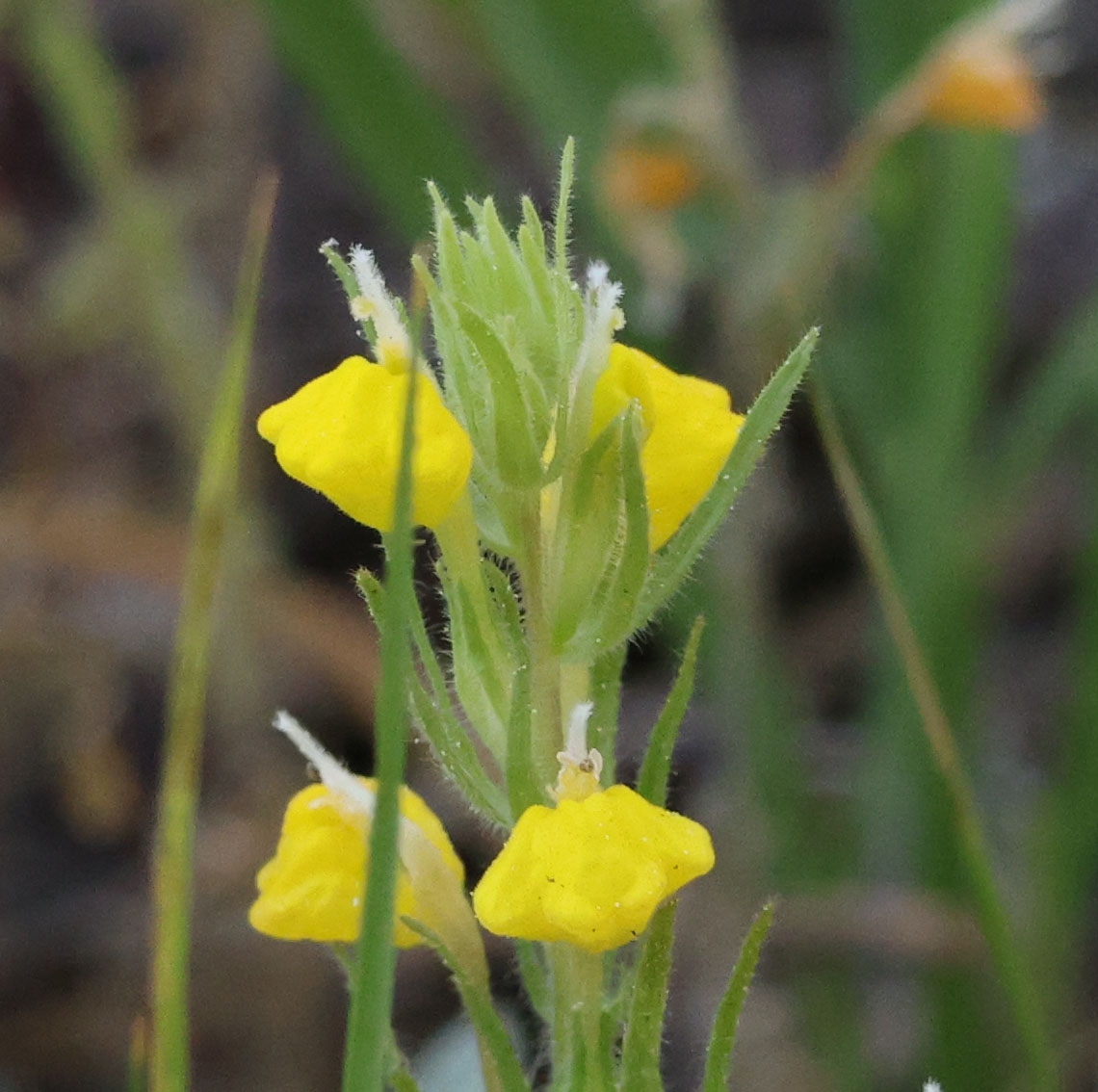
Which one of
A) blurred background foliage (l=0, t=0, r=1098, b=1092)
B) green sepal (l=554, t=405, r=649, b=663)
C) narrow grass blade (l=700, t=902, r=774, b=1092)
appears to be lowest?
narrow grass blade (l=700, t=902, r=774, b=1092)

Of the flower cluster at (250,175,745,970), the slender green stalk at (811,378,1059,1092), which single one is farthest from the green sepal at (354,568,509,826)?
the slender green stalk at (811,378,1059,1092)

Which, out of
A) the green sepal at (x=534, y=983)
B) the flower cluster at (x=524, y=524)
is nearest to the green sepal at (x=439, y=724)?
the flower cluster at (x=524, y=524)

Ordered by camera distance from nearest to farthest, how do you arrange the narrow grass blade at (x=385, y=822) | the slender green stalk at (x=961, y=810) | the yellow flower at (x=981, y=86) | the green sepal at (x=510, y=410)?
the narrow grass blade at (x=385, y=822), the green sepal at (x=510, y=410), the slender green stalk at (x=961, y=810), the yellow flower at (x=981, y=86)

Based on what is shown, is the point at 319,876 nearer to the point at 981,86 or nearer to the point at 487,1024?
the point at 487,1024

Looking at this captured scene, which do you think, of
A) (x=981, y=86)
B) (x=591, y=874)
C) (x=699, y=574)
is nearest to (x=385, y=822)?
(x=591, y=874)

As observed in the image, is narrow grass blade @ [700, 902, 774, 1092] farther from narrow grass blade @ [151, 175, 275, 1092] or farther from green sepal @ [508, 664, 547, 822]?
narrow grass blade @ [151, 175, 275, 1092]

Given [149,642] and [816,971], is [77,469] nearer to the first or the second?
[149,642]

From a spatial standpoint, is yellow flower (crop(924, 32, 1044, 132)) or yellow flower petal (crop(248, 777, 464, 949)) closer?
yellow flower petal (crop(248, 777, 464, 949))

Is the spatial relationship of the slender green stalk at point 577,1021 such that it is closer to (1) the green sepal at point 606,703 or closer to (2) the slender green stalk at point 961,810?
(1) the green sepal at point 606,703
